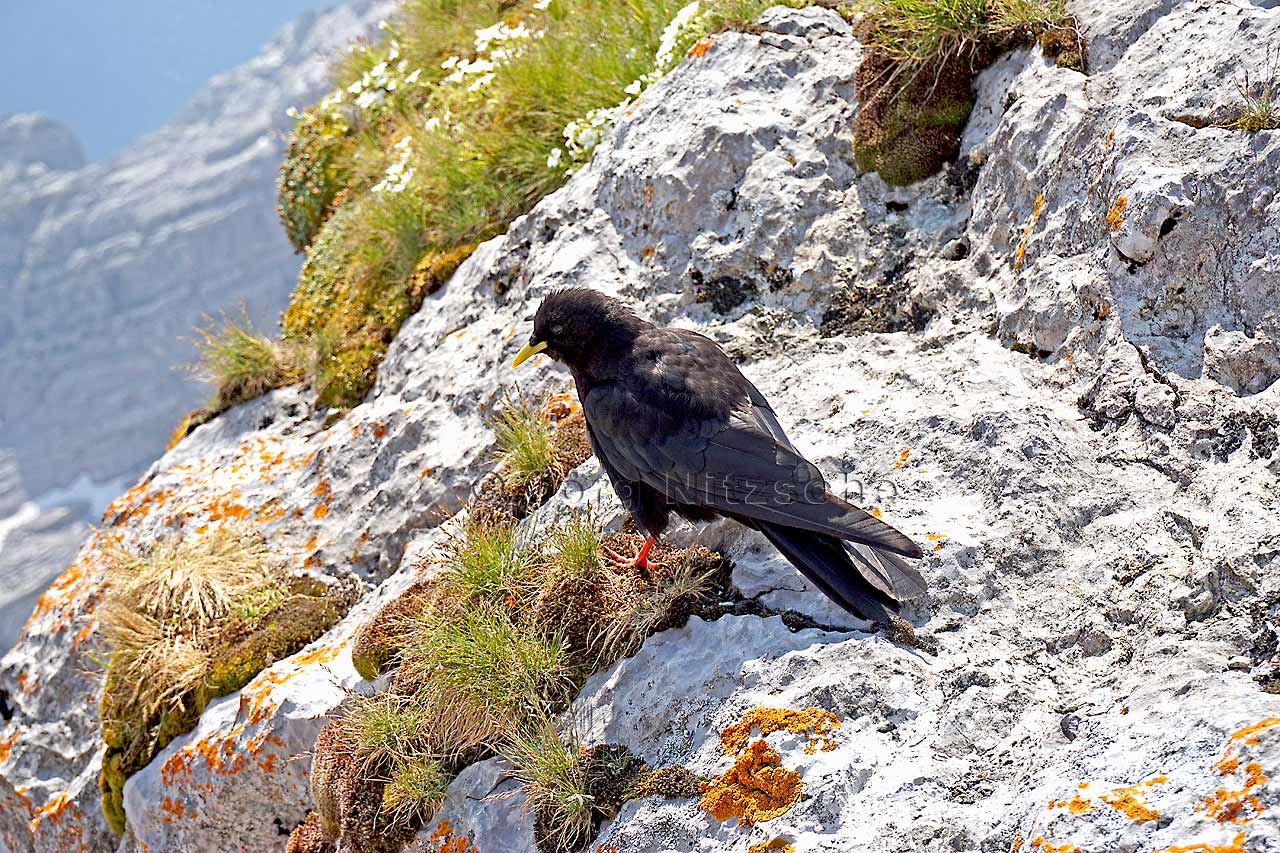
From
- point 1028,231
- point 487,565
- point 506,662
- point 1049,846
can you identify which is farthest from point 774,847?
point 1028,231

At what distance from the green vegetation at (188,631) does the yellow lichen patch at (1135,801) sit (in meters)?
4.41

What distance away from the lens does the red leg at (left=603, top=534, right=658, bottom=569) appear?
4.13 m

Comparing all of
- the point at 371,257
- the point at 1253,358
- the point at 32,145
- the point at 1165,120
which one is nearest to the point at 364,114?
the point at 371,257

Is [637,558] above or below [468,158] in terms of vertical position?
below

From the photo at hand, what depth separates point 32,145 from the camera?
12462 centimetres

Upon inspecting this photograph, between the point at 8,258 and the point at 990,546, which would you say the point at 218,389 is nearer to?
the point at 990,546

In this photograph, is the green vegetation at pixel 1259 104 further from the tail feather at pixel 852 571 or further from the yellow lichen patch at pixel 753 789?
the yellow lichen patch at pixel 753 789

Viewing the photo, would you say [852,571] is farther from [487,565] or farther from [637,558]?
[487,565]

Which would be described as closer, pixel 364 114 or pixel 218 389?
pixel 218 389

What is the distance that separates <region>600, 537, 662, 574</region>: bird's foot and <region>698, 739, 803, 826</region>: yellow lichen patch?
1.13m

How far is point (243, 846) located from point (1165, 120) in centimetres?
562

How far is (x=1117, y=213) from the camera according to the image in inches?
151

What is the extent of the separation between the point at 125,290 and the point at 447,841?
109404 millimetres

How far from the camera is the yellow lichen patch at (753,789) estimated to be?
2.96m
